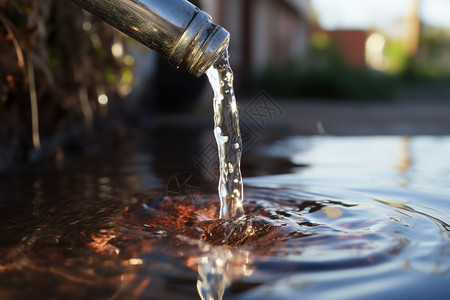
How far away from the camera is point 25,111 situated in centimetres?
260

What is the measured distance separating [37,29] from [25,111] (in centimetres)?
62

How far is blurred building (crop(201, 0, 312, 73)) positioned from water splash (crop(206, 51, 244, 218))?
5292 mm

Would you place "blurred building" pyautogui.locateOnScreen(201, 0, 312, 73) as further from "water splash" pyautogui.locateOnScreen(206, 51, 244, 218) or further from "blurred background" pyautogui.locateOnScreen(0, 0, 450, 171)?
"water splash" pyautogui.locateOnScreen(206, 51, 244, 218)

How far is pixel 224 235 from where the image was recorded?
4.31 ft

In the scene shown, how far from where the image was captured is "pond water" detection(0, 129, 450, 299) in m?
0.99

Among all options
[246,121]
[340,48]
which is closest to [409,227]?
[246,121]

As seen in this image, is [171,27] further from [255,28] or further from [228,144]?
[255,28]

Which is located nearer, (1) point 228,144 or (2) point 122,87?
(1) point 228,144

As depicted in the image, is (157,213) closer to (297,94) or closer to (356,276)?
(356,276)

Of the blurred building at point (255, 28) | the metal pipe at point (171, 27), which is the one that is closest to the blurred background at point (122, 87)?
the blurred building at point (255, 28)

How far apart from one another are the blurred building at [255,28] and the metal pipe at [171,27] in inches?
220

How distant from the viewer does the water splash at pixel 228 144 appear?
158 centimetres

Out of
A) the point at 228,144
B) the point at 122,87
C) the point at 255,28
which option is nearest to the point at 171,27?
the point at 228,144

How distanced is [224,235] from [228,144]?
396mm
